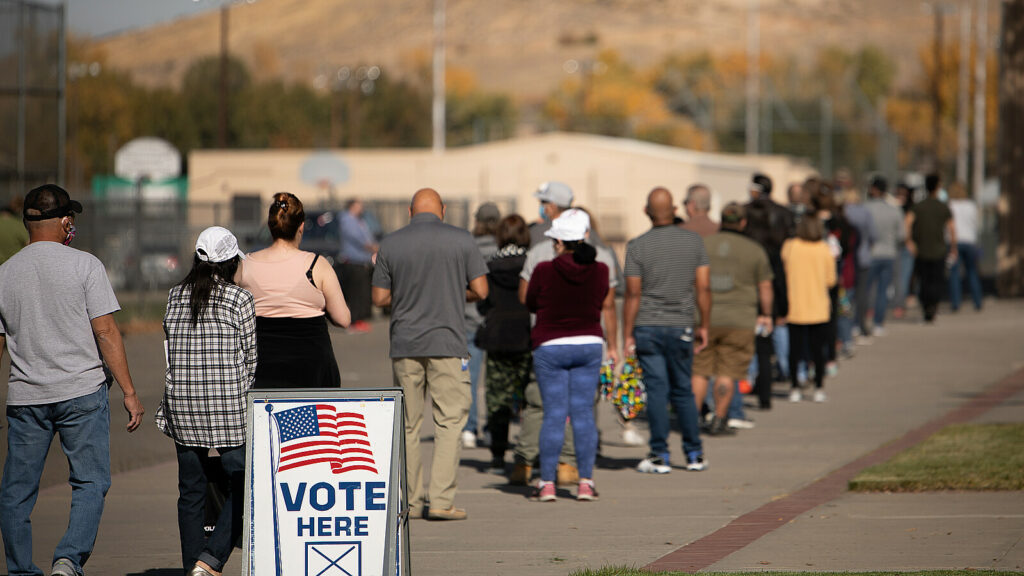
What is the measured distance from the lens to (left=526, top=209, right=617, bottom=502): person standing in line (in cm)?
912

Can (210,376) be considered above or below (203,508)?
above

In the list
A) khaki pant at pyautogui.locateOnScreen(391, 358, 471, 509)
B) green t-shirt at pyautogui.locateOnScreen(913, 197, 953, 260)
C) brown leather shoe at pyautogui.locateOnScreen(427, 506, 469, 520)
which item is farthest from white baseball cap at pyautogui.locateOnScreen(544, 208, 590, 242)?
green t-shirt at pyautogui.locateOnScreen(913, 197, 953, 260)

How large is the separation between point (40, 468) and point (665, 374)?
4664 millimetres

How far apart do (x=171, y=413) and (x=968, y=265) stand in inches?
694

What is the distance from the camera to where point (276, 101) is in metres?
93.6

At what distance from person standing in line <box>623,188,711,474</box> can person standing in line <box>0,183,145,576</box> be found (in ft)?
13.9

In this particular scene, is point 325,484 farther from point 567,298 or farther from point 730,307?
point 730,307

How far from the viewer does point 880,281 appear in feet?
61.9

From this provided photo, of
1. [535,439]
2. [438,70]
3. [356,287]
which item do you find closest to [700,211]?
[535,439]

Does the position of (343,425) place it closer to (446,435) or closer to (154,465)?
(446,435)

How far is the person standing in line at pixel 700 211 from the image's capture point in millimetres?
12094

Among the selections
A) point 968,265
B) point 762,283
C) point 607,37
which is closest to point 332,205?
point 968,265

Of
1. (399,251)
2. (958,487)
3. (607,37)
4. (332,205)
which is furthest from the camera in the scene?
(607,37)

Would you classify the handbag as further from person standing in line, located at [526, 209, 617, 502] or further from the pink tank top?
the pink tank top
